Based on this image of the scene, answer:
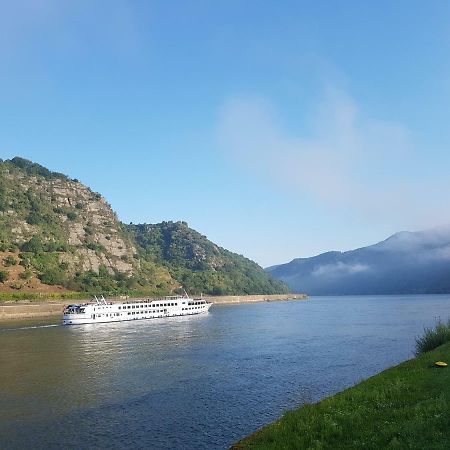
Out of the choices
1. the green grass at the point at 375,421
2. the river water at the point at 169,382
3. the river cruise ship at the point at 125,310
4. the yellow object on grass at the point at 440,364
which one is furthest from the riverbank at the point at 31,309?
the green grass at the point at 375,421

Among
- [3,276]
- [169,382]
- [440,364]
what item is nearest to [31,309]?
[3,276]

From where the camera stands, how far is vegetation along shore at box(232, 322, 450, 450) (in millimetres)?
16877

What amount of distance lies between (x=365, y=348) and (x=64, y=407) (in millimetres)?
44035

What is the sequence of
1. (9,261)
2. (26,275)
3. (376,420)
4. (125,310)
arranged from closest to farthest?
(376,420), (125,310), (26,275), (9,261)

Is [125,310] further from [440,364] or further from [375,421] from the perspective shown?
[375,421]

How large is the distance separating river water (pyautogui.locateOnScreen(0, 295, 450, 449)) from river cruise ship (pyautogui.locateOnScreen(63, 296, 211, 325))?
38237 millimetres

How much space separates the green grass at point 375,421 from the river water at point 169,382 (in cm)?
808

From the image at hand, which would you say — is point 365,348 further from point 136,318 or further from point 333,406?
point 136,318

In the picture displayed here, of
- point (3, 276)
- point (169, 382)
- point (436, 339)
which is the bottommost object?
point (169, 382)

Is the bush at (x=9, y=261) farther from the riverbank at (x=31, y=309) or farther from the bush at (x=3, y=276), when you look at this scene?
the riverbank at (x=31, y=309)

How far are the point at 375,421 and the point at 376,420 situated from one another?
236 millimetres

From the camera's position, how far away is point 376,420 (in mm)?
19922

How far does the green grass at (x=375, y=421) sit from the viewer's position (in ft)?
55.3

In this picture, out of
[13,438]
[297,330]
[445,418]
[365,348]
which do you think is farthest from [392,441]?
[297,330]
